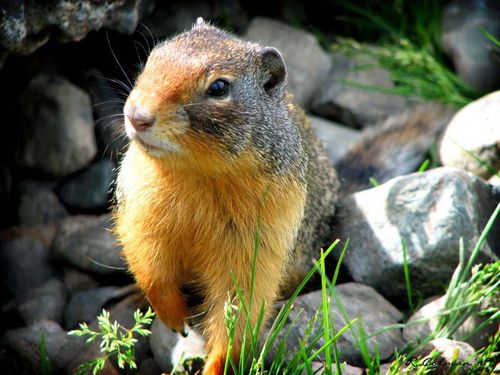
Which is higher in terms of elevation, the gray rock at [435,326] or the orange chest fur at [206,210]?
the orange chest fur at [206,210]

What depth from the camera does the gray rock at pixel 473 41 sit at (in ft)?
19.4

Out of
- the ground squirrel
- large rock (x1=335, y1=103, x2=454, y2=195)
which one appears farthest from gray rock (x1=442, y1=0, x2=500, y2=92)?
the ground squirrel

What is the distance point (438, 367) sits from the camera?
344 centimetres

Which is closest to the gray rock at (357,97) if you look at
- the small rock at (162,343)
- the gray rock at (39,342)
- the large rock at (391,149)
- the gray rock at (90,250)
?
the large rock at (391,149)

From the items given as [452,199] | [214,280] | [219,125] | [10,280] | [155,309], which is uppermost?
[219,125]

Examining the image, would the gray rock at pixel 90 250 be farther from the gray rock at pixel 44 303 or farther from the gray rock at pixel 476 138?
the gray rock at pixel 476 138

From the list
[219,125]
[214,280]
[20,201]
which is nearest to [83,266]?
[20,201]

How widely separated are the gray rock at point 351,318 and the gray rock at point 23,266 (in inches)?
73.1

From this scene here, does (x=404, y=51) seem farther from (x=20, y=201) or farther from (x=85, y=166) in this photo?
(x=20, y=201)

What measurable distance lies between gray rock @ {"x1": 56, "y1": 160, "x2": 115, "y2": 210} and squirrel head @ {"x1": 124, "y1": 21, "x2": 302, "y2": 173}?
1.85 meters

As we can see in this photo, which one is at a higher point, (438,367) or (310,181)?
(310,181)

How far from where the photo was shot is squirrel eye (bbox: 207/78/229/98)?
3387 mm

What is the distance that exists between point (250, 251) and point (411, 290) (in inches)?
45.2

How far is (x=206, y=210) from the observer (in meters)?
3.71
